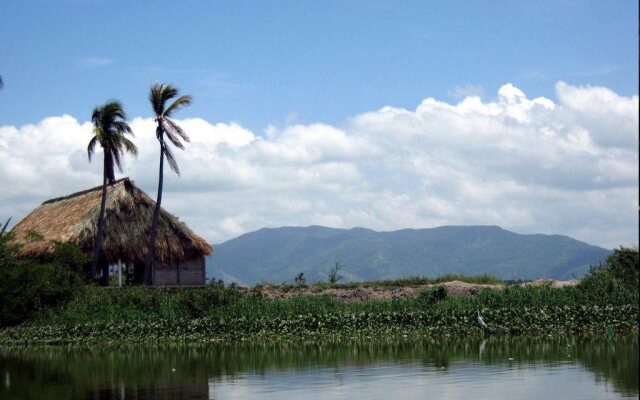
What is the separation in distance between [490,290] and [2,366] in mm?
16192

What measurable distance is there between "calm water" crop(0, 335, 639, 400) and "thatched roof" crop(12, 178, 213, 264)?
14.8m

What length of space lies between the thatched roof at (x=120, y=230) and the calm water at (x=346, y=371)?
14788 millimetres

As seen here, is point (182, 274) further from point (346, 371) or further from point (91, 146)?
point (346, 371)

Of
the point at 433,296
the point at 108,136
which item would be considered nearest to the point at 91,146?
the point at 108,136

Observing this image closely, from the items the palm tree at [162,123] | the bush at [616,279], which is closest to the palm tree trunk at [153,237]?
the palm tree at [162,123]

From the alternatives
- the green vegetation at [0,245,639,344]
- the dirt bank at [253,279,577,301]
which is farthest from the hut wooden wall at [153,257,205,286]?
the green vegetation at [0,245,639,344]

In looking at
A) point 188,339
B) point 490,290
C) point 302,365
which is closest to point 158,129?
point 188,339

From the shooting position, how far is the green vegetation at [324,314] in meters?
26.8

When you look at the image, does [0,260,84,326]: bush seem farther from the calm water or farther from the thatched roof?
the calm water

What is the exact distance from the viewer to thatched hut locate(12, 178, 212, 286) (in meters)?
41.1

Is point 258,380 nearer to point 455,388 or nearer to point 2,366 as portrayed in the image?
point 455,388

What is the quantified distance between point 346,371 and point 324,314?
421 inches

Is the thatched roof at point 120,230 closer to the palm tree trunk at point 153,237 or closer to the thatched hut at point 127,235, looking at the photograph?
the thatched hut at point 127,235

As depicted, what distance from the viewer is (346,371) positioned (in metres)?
18.6
